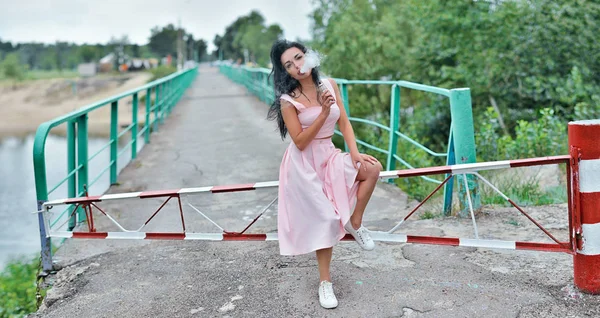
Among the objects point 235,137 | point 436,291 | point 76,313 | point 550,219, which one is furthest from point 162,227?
point 235,137

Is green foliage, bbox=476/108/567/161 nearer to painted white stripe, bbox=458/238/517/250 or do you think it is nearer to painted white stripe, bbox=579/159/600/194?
painted white stripe, bbox=458/238/517/250

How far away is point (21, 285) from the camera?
10211mm

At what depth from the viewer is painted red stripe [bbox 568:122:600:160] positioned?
283 cm

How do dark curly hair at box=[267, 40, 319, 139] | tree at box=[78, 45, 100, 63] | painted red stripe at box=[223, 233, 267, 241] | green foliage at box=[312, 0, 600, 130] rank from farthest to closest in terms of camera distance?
tree at box=[78, 45, 100, 63] → green foliage at box=[312, 0, 600, 130] → painted red stripe at box=[223, 233, 267, 241] → dark curly hair at box=[267, 40, 319, 139]

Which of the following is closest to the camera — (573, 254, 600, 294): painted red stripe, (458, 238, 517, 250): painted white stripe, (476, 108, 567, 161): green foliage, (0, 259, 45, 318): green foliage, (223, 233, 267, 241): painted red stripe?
(573, 254, 600, 294): painted red stripe

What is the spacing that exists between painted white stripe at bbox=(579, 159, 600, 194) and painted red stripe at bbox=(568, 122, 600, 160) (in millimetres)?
27

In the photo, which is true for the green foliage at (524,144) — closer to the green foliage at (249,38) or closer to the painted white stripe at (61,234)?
the painted white stripe at (61,234)

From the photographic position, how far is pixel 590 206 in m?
2.90

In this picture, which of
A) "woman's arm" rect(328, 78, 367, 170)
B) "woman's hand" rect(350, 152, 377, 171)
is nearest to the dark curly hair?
"woman's arm" rect(328, 78, 367, 170)

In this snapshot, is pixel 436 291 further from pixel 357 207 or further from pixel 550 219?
pixel 550 219

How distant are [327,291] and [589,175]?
4.36 ft

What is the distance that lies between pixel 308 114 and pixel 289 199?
0.42 m

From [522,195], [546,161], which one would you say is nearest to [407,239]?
[546,161]

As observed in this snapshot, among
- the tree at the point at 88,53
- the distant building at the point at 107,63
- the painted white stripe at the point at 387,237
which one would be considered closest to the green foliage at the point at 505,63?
the painted white stripe at the point at 387,237
